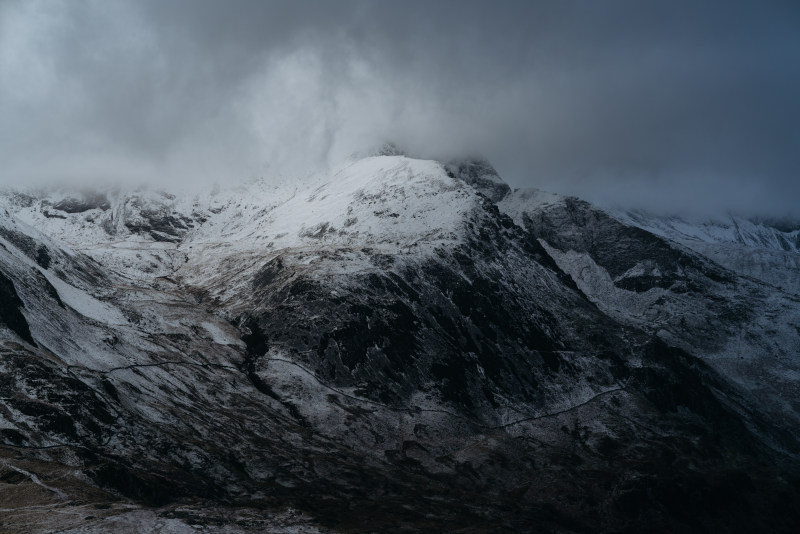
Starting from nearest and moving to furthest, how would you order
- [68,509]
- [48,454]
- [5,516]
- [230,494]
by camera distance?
1. [5,516]
2. [68,509]
3. [48,454]
4. [230,494]

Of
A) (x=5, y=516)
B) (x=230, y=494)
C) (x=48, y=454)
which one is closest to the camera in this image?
(x=5, y=516)

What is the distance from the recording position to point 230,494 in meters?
189

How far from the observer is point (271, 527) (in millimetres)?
168500

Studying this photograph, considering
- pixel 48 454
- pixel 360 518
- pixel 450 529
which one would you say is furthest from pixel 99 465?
pixel 450 529

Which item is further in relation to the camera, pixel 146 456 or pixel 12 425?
pixel 146 456

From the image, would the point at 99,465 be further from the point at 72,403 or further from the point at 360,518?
the point at 360,518

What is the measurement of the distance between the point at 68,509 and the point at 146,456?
44.8 metres

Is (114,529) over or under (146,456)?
under

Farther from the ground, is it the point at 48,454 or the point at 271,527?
the point at 48,454

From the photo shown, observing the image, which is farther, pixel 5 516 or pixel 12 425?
pixel 12 425

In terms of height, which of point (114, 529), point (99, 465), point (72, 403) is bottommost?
point (114, 529)

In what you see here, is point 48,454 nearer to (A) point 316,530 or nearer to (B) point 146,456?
(B) point 146,456

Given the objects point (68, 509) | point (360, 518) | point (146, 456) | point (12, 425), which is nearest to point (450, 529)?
point (360, 518)

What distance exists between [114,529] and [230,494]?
48521 millimetres
